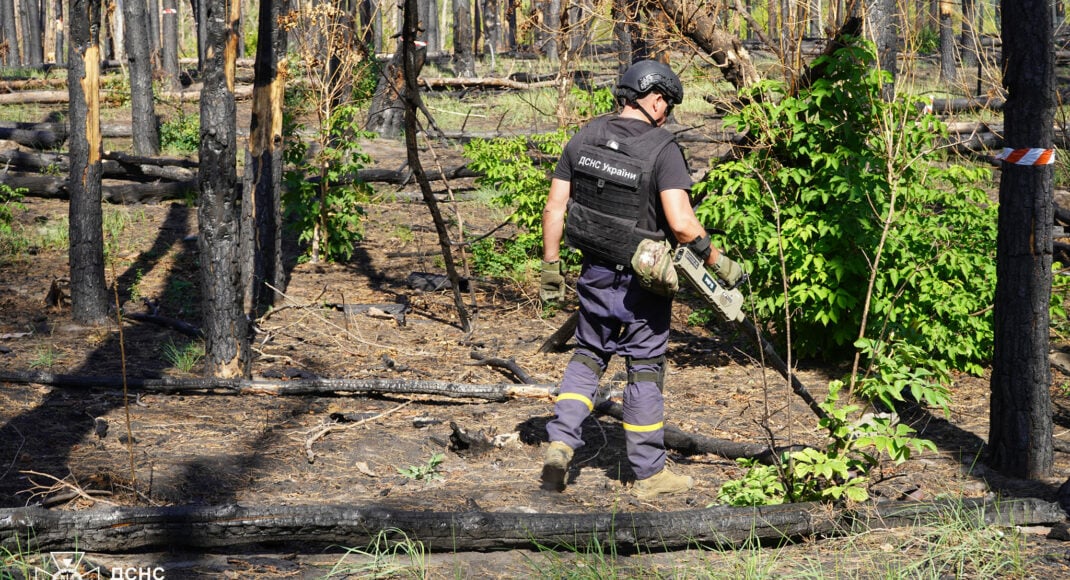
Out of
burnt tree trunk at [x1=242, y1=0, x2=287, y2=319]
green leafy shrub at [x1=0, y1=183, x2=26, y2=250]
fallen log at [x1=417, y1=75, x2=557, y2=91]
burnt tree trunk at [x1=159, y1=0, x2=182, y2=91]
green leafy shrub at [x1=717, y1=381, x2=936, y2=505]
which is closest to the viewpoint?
green leafy shrub at [x1=717, y1=381, x2=936, y2=505]

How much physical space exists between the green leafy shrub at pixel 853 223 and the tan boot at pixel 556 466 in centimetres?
242

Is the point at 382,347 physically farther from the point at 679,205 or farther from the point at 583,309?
the point at 679,205

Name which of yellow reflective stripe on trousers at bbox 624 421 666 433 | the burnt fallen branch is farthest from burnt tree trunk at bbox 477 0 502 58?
yellow reflective stripe on trousers at bbox 624 421 666 433

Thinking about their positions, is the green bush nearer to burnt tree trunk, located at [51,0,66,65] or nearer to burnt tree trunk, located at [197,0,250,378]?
burnt tree trunk, located at [197,0,250,378]

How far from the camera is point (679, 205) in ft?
15.8

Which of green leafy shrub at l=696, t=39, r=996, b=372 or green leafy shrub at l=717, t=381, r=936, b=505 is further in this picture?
green leafy shrub at l=696, t=39, r=996, b=372

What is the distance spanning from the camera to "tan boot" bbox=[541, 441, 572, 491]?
15.8 ft

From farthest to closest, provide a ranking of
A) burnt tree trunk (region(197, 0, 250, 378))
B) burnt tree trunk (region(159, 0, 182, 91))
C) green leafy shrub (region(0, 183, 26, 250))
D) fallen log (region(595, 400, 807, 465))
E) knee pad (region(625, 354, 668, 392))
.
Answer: burnt tree trunk (region(159, 0, 182, 91)), green leafy shrub (region(0, 183, 26, 250)), burnt tree trunk (region(197, 0, 250, 378)), fallen log (region(595, 400, 807, 465)), knee pad (region(625, 354, 668, 392))

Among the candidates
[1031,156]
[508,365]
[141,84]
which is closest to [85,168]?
[508,365]

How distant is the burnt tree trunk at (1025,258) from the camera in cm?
479

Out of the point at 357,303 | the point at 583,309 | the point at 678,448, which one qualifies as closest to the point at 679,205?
the point at 583,309

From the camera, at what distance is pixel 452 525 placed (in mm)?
3797

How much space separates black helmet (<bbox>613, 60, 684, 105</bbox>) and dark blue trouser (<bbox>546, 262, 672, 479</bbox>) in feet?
2.99

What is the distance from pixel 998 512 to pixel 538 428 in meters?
2.72
